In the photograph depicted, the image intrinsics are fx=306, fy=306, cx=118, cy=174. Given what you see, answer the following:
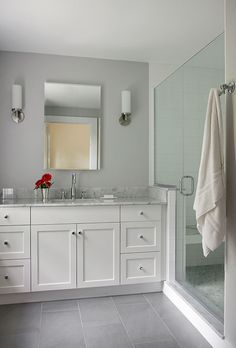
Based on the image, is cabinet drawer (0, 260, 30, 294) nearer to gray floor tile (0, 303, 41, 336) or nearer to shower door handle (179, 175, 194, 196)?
gray floor tile (0, 303, 41, 336)

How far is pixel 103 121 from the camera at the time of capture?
3311 mm

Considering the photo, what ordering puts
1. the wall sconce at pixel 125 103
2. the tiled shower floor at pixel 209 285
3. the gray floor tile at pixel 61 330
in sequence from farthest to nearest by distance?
the wall sconce at pixel 125 103 < the tiled shower floor at pixel 209 285 < the gray floor tile at pixel 61 330

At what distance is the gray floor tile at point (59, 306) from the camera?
2540mm

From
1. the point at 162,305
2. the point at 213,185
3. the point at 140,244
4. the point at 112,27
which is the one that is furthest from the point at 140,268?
the point at 112,27

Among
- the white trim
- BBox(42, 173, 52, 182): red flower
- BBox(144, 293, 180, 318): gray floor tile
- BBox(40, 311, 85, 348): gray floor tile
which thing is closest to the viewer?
BBox(40, 311, 85, 348): gray floor tile

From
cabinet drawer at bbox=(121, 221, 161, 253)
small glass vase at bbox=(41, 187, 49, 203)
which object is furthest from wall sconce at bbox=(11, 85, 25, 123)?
cabinet drawer at bbox=(121, 221, 161, 253)

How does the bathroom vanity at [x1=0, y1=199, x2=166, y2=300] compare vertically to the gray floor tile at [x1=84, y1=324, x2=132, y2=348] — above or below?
above

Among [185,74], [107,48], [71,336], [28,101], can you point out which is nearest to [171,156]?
[185,74]

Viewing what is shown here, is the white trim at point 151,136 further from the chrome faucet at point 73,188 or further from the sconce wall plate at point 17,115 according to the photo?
the sconce wall plate at point 17,115

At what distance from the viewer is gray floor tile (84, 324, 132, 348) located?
2.02 meters

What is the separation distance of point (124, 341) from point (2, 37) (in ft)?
8.93

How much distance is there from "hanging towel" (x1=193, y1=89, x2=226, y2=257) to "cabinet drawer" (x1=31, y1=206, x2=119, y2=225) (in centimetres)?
103

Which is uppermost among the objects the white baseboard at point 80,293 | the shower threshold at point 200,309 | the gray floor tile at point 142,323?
the shower threshold at point 200,309

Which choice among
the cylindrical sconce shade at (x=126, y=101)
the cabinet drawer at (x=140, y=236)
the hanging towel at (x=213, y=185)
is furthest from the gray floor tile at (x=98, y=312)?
the cylindrical sconce shade at (x=126, y=101)
